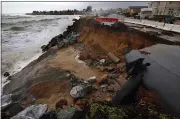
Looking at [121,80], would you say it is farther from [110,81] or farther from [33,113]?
[33,113]

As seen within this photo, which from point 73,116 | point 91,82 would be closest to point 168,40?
point 91,82

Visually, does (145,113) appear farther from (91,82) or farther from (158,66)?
(91,82)

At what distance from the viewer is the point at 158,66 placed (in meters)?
5.46

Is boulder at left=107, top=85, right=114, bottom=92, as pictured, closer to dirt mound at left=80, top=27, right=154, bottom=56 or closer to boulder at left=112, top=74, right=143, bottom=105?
boulder at left=112, top=74, right=143, bottom=105

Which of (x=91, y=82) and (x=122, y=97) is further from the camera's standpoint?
(x=91, y=82)

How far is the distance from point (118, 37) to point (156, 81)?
8.05 m

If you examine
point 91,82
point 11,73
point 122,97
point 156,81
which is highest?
point 156,81

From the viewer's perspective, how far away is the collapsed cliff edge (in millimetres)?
4082

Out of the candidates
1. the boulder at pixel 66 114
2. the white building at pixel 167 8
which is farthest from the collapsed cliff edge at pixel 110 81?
the white building at pixel 167 8

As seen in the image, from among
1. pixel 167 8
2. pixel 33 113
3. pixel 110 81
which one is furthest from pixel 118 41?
pixel 167 8

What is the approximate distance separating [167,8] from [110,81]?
3178cm

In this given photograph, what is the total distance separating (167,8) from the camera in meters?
32.9

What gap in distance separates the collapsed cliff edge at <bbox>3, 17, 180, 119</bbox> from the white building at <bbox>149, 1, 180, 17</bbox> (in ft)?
74.7

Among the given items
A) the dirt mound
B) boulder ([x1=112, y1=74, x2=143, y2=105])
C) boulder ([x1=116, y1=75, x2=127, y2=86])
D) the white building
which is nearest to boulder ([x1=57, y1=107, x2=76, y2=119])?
boulder ([x1=112, y1=74, x2=143, y2=105])
